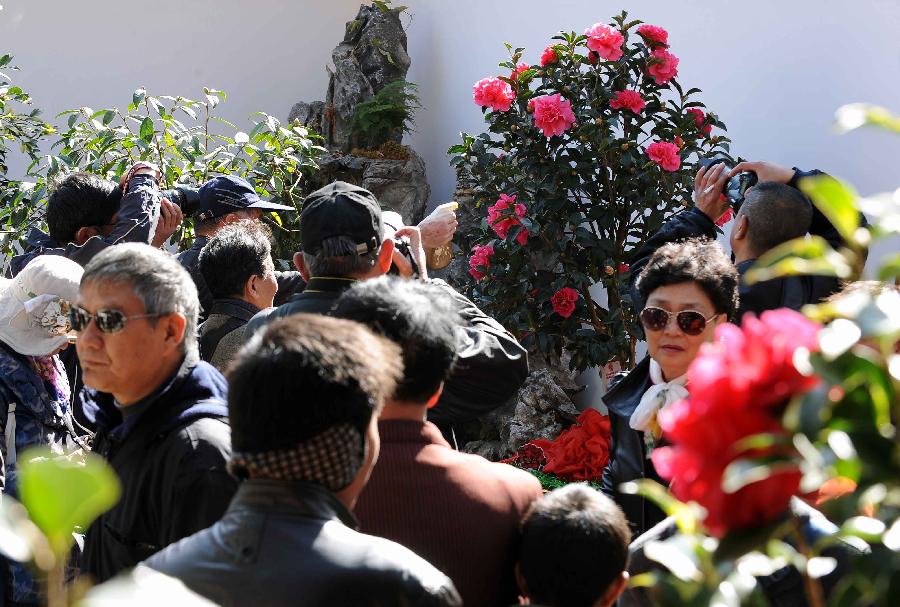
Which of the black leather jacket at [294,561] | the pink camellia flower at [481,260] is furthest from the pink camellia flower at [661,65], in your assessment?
the black leather jacket at [294,561]

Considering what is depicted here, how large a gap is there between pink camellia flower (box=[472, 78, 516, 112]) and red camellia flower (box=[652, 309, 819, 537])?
5.14 m

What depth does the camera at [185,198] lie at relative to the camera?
4.83 m

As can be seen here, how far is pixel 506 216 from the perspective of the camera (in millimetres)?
6066

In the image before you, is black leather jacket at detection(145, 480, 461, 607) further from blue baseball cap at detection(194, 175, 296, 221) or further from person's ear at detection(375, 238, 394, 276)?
blue baseball cap at detection(194, 175, 296, 221)

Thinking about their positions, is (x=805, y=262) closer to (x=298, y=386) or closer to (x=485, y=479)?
(x=298, y=386)

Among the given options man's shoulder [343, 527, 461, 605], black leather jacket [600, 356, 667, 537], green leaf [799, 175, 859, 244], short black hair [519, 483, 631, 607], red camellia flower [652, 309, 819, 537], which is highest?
green leaf [799, 175, 859, 244]

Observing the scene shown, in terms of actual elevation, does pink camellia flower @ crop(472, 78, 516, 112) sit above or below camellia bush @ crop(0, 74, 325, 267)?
above

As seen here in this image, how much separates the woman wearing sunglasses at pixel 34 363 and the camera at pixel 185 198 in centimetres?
144

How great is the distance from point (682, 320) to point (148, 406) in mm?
1437

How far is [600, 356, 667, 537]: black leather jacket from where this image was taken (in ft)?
9.46

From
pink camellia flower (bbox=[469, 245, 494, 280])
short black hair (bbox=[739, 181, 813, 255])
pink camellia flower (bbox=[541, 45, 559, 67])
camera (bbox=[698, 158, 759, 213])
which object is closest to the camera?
short black hair (bbox=[739, 181, 813, 255])

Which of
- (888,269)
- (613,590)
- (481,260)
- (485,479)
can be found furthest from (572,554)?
(481,260)

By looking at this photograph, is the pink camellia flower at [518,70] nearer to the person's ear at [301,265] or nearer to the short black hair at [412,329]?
the person's ear at [301,265]

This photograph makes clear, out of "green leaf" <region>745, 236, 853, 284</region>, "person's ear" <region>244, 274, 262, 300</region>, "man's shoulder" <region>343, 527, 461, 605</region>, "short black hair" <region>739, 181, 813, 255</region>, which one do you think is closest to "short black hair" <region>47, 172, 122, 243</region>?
"person's ear" <region>244, 274, 262, 300</region>
